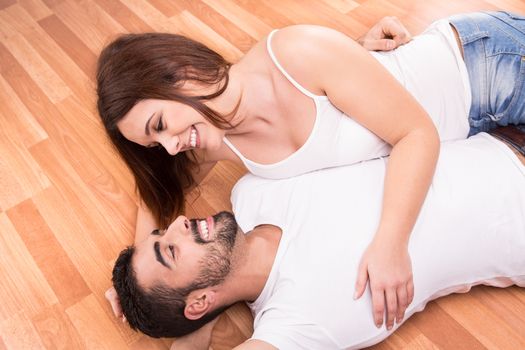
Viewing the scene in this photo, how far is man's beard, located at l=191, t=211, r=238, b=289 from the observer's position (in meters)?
1.14

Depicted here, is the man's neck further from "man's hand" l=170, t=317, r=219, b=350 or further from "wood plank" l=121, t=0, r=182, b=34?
"wood plank" l=121, t=0, r=182, b=34

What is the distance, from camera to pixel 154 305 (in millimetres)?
1159

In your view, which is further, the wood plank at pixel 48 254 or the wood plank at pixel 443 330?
the wood plank at pixel 48 254

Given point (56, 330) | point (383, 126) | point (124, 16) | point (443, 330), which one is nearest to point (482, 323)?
point (443, 330)

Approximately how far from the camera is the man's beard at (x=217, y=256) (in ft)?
3.75

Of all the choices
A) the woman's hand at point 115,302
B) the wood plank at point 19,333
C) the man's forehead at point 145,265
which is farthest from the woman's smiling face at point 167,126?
the wood plank at point 19,333

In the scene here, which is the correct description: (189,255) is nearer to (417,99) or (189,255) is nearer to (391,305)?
(391,305)

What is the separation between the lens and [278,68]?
117cm

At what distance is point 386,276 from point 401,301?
9 cm

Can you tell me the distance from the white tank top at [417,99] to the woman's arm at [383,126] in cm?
4

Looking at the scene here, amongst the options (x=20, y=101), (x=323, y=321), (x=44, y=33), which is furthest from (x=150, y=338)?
(x=44, y=33)

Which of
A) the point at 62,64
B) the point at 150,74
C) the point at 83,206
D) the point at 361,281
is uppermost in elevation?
the point at 150,74

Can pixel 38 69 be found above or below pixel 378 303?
below

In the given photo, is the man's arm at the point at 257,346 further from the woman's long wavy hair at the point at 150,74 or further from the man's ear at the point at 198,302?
the woman's long wavy hair at the point at 150,74
